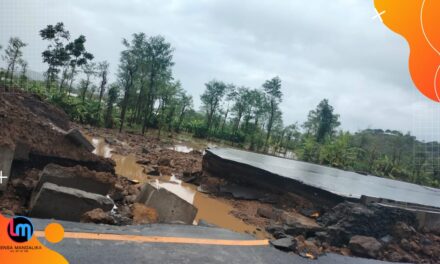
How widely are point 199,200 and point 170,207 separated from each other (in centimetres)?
330

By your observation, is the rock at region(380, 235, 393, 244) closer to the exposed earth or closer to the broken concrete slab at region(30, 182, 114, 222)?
the exposed earth

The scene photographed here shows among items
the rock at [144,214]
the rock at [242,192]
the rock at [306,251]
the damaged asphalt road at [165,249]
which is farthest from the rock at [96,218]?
the rock at [242,192]

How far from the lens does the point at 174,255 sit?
342 cm

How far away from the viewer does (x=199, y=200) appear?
342 inches

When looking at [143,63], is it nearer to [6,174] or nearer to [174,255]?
[6,174]

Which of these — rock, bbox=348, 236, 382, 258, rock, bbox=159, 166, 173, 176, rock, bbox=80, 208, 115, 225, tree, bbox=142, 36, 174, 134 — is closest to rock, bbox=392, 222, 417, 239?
rock, bbox=348, 236, 382, 258

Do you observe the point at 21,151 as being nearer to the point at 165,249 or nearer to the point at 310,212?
the point at 165,249

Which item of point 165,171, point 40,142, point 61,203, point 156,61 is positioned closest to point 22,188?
point 61,203

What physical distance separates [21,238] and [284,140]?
182 feet

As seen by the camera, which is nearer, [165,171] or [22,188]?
[22,188]

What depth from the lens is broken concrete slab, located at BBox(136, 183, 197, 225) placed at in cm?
537

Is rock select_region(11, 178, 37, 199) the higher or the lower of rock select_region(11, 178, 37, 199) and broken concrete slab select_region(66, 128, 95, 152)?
the lower

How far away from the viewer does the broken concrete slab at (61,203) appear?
14.4ft

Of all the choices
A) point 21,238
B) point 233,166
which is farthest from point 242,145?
point 21,238
